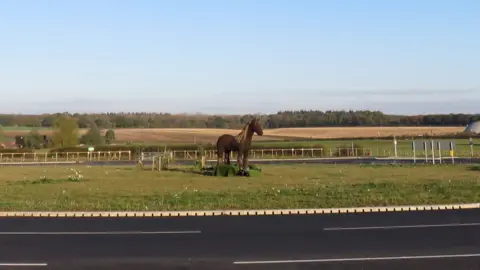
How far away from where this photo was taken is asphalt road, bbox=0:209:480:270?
9.77 m

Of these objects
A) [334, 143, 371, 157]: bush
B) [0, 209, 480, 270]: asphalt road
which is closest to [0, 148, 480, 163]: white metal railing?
[334, 143, 371, 157]: bush

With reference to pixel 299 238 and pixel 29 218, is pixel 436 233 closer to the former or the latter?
pixel 299 238

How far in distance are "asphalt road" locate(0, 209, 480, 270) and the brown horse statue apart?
56.3 feet

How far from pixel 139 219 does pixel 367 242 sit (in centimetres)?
599

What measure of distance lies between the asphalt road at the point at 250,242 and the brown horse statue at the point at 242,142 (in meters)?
17.1

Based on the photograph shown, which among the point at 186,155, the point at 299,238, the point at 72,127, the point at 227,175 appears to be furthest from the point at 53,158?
the point at 299,238

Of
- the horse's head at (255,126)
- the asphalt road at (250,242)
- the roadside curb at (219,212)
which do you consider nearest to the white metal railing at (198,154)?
the horse's head at (255,126)

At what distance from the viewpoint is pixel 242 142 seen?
107 feet

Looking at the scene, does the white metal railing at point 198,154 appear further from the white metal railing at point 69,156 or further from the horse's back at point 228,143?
the horse's back at point 228,143

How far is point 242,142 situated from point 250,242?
21051 millimetres

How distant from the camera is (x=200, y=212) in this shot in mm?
15836

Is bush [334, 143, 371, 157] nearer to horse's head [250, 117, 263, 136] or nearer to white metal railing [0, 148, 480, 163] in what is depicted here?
white metal railing [0, 148, 480, 163]

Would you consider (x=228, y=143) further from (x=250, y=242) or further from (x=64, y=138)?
(x=64, y=138)

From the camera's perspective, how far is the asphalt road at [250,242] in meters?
9.77
